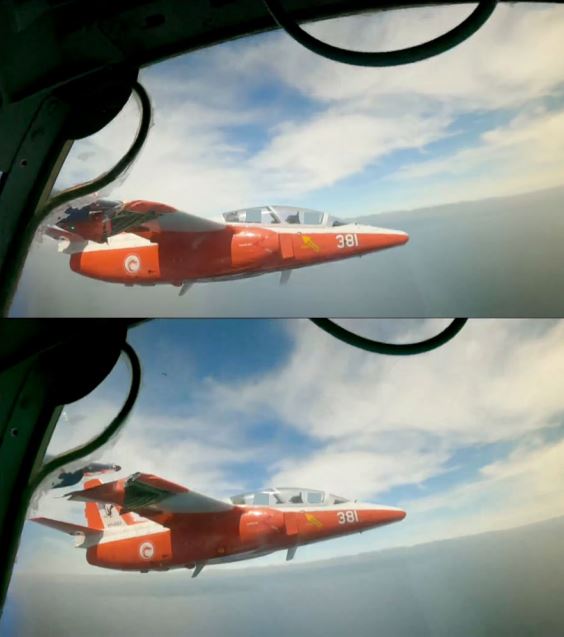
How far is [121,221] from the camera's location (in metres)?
1.25

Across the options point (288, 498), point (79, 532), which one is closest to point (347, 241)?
point (288, 498)

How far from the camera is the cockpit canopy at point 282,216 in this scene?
1.21m

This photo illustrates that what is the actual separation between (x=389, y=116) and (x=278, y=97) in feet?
0.58

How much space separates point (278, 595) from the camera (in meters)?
1.30

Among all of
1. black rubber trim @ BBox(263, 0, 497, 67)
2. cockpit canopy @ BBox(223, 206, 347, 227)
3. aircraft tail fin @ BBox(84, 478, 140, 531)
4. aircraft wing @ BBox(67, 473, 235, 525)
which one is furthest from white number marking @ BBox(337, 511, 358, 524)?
black rubber trim @ BBox(263, 0, 497, 67)

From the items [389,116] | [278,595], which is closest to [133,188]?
[389,116]

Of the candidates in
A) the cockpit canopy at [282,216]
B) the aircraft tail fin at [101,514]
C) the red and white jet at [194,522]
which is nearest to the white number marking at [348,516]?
the red and white jet at [194,522]

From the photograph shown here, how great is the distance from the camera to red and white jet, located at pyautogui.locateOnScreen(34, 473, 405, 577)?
49.8 inches

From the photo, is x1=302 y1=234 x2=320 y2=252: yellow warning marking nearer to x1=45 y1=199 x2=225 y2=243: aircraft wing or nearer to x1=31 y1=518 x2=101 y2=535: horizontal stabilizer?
x1=45 y1=199 x2=225 y2=243: aircraft wing

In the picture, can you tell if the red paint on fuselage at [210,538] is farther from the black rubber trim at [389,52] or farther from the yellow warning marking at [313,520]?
the black rubber trim at [389,52]

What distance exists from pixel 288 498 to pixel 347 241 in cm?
45

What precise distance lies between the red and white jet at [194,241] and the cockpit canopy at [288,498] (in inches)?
14.1

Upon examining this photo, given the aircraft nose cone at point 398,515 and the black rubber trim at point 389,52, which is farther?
the aircraft nose cone at point 398,515

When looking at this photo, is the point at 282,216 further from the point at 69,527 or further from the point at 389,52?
the point at 69,527
